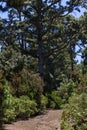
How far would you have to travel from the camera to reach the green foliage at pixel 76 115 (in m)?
11.8

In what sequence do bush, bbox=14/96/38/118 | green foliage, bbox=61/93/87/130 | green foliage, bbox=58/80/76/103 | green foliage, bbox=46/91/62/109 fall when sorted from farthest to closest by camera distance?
green foliage, bbox=58/80/76/103, green foliage, bbox=46/91/62/109, bush, bbox=14/96/38/118, green foliage, bbox=61/93/87/130

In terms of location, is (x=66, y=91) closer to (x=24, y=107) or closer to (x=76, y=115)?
(x=24, y=107)

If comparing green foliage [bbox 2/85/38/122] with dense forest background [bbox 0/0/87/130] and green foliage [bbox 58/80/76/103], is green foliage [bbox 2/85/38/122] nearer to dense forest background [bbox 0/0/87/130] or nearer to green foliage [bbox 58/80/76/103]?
dense forest background [bbox 0/0/87/130]

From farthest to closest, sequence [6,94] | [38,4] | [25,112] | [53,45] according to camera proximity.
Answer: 1. [53,45]
2. [38,4]
3. [25,112]
4. [6,94]

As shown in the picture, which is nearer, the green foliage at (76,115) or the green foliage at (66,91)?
the green foliage at (76,115)

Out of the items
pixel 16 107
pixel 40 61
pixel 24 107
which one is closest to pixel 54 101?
pixel 24 107

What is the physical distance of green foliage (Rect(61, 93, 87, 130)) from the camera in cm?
1176

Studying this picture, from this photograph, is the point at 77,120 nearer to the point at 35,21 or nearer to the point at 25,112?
the point at 25,112

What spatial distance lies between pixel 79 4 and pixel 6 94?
25.8 meters

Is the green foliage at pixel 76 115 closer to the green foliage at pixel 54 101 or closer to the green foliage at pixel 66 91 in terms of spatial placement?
the green foliage at pixel 54 101

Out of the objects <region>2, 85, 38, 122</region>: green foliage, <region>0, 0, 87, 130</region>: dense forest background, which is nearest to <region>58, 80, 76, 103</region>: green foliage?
<region>0, 0, 87, 130</region>: dense forest background

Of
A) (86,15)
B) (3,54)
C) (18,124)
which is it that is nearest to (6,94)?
(18,124)

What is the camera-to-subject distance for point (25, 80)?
2083cm

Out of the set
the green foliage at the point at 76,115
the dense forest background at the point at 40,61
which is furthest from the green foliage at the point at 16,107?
the green foliage at the point at 76,115
